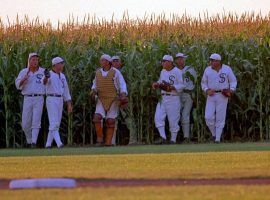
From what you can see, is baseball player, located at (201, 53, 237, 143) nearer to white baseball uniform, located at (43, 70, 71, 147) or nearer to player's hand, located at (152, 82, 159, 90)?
player's hand, located at (152, 82, 159, 90)

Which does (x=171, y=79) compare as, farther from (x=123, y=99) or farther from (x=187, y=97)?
(x=123, y=99)

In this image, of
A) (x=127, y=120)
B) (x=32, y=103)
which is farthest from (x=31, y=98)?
(x=127, y=120)

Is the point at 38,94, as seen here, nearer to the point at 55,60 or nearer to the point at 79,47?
the point at 55,60

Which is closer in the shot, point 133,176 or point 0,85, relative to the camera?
point 133,176

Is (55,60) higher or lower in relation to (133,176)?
higher

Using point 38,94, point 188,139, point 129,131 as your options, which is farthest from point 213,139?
point 38,94

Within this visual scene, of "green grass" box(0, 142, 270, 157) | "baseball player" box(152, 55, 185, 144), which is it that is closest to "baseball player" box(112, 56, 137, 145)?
"baseball player" box(152, 55, 185, 144)

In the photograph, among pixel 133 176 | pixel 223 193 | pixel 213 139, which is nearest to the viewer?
pixel 223 193

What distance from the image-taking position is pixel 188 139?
988 inches

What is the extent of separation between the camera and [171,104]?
24797 mm

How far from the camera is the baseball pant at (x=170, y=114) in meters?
24.8

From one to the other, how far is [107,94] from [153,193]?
48.5ft

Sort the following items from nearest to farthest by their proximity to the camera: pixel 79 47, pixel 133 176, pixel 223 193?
pixel 223 193 → pixel 133 176 → pixel 79 47

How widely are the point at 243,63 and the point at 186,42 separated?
236 centimetres
